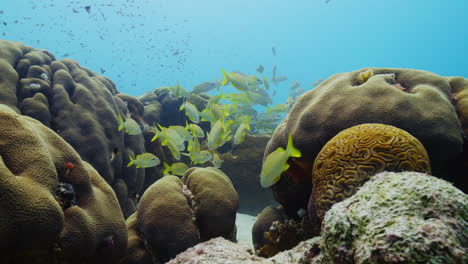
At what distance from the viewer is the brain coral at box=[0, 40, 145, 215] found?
545 centimetres

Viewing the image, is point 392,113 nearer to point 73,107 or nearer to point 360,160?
point 360,160

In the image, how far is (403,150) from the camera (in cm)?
263

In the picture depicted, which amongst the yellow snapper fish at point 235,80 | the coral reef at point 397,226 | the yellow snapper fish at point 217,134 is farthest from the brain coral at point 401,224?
the yellow snapper fish at point 235,80

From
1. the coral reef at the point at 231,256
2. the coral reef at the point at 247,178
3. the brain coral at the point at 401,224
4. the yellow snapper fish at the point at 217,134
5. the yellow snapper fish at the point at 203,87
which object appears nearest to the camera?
the brain coral at the point at 401,224

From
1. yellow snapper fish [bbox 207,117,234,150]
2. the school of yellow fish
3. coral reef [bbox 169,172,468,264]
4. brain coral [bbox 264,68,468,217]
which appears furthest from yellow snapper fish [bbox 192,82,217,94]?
coral reef [bbox 169,172,468,264]

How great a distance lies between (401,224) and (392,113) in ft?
8.16

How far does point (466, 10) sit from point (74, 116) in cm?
14696

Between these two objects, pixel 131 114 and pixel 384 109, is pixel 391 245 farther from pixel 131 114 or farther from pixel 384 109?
pixel 131 114

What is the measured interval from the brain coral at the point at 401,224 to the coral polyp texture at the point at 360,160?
76 cm

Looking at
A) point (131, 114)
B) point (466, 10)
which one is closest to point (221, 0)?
point (466, 10)

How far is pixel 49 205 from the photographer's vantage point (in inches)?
91.0

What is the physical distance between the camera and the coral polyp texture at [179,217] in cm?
Answer: 369

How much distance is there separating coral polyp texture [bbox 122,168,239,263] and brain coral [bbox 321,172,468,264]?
2437 millimetres

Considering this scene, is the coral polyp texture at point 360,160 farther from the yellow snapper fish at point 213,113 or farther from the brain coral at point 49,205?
the yellow snapper fish at point 213,113
